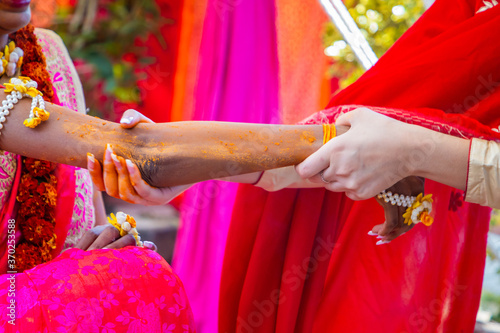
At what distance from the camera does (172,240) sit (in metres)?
3.00

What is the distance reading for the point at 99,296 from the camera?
79 centimetres

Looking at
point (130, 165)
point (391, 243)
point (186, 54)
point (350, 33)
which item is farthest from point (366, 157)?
point (186, 54)

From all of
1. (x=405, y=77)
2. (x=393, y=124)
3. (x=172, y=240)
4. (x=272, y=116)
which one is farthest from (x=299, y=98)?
(x=172, y=240)

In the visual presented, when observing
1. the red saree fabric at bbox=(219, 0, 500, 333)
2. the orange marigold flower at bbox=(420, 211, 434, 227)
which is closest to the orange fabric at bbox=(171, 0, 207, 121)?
the red saree fabric at bbox=(219, 0, 500, 333)

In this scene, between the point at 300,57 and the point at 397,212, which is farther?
the point at 300,57

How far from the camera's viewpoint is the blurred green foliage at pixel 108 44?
107 inches

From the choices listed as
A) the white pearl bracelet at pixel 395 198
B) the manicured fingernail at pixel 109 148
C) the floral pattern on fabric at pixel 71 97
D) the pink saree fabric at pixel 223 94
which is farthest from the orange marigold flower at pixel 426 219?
the pink saree fabric at pixel 223 94

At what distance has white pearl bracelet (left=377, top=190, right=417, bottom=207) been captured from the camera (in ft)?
3.02

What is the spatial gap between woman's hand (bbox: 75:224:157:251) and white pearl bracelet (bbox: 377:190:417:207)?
1.50 feet

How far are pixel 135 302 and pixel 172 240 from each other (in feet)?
7.27

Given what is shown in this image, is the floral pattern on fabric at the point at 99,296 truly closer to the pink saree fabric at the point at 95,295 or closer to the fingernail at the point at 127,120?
the pink saree fabric at the point at 95,295

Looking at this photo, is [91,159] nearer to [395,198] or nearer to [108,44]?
[395,198]

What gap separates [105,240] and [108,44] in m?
2.08

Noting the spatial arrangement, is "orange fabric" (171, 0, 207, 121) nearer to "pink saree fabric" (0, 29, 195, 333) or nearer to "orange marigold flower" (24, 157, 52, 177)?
"orange marigold flower" (24, 157, 52, 177)
